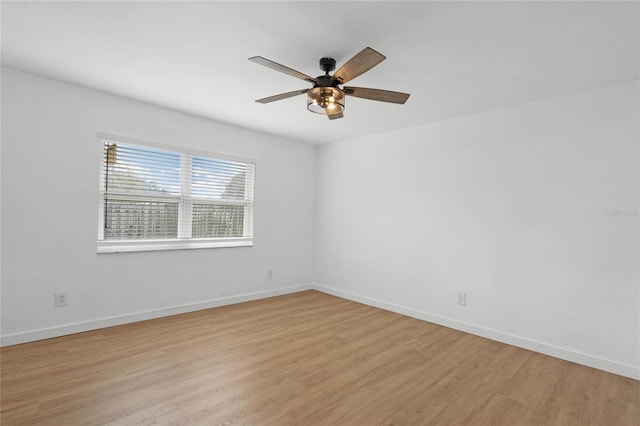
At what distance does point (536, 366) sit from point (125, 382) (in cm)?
322

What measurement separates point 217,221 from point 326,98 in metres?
2.53

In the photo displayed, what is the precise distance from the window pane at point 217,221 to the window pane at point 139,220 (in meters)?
0.26

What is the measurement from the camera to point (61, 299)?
2.91 m

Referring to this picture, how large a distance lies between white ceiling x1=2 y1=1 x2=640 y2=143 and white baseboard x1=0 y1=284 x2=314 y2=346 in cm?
231

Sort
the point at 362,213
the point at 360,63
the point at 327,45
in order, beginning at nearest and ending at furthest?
the point at 360,63 → the point at 327,45 → the point at 362,213

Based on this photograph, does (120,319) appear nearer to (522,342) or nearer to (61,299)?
(61,299)

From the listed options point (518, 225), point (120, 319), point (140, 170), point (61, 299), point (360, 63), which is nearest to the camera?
point (360, 63)

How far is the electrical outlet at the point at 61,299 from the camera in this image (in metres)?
2.89

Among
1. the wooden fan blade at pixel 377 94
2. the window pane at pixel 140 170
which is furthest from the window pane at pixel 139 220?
the wooden fan blade at pixel 377 94

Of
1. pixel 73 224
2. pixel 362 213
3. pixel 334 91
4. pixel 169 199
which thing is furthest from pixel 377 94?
pixel 73 224

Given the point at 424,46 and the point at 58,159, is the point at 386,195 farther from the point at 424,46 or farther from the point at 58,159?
the point at 58,159

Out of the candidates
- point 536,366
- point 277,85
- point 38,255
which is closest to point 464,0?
point 277,85

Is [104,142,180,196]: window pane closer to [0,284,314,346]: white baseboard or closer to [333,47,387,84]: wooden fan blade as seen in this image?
[0,284,314,346]: white baseboard

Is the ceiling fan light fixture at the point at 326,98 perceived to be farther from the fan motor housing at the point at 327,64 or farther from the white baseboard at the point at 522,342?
the white baseboard at the point at 522,342
